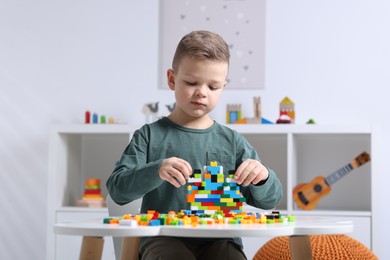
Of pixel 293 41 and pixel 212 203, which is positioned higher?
pixel 293 41

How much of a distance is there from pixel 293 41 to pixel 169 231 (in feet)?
8.15

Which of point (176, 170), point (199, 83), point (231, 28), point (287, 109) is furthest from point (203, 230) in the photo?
point (231, 28)

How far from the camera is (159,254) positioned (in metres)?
1.35

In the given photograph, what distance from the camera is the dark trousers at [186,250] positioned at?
1.34 m

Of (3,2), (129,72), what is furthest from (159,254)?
(3,2)

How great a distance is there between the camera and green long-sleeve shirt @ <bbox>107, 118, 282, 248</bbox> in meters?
1.51

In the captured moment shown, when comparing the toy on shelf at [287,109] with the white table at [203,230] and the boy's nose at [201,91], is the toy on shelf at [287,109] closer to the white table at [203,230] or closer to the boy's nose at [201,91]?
the boy's nose at [201,91]

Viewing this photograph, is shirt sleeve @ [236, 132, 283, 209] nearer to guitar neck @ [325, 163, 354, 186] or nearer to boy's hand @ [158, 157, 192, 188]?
boy's hand @ [158, 157, 192, 188]

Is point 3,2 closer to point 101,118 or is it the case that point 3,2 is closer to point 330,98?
point 101,118

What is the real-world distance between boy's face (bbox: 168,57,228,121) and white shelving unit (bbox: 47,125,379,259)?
1686 mm

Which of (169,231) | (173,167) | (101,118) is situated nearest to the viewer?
(169,231)

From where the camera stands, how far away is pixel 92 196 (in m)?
3.37

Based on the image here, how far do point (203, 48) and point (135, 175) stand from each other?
1.00ft

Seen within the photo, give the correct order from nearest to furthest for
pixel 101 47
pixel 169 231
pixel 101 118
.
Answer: pixel 169 231 < pixel 101 118 < pixel 101 47
